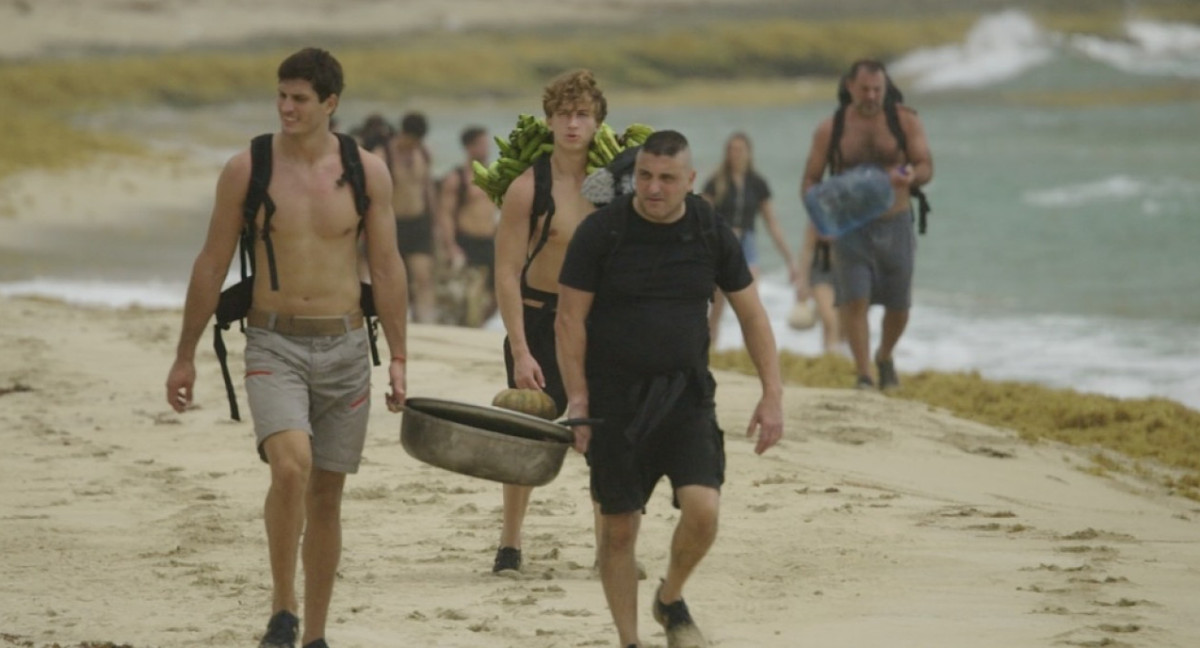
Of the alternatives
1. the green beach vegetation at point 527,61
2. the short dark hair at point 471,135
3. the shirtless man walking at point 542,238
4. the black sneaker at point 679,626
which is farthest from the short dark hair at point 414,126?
the green beach vegetation at point 527,61

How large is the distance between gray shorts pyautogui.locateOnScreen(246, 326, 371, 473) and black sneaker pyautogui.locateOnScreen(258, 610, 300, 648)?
47 centimetres

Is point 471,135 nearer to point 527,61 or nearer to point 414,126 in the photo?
point 414,126

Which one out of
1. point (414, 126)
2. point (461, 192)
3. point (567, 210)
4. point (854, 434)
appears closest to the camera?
point (567, 210)

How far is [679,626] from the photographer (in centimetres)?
662

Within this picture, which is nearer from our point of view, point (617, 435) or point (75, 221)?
point (617, 435)

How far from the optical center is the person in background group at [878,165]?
11516 mm

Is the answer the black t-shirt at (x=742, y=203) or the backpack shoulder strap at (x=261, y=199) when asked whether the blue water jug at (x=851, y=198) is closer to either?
the black t-shirt at (x=742, y=203)

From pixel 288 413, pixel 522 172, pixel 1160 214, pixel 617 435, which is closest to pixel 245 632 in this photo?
pixel 288 413

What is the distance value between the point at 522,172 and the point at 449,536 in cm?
161

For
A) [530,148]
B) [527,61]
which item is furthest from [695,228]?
[527,61]

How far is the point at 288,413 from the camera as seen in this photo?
20.8 feet

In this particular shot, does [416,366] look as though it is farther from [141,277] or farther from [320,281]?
[141,277]

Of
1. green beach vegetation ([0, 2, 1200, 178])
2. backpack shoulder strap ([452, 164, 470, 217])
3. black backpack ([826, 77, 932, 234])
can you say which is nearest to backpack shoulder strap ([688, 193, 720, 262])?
black backpack ([826, 77, 932, 234])

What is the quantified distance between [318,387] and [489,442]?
2.03 feet
